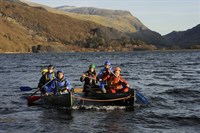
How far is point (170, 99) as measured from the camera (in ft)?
70.2

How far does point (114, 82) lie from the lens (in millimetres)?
18516

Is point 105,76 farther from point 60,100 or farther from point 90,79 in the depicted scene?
point 60,100

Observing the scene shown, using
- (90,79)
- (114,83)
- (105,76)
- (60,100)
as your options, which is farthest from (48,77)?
(114,83)

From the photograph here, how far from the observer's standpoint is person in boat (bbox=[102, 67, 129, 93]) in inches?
720

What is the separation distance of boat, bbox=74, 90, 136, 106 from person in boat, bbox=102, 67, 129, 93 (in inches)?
26.4

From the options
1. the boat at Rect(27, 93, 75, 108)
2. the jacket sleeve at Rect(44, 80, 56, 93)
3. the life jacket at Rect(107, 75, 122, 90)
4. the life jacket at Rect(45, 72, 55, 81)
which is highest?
the life jacket at Rect(45, 72, 55, 81)

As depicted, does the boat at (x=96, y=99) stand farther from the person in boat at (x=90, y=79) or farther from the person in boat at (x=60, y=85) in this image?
the person in boat at (x=90, y=79)

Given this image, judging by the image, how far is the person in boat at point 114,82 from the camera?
1828 centimetres

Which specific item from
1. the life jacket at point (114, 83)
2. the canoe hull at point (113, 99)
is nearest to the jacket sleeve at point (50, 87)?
the canoe hull at point (113, 99)

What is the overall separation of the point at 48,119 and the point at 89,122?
80.8 inches

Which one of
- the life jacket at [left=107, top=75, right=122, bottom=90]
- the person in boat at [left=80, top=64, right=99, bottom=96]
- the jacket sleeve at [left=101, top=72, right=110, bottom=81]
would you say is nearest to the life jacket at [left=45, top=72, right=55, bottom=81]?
the person in boat at [left=80, top=64, right=99, bottom=96]

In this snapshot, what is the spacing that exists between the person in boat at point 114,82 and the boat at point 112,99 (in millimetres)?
670

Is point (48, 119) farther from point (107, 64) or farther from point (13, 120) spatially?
point (107, 64)

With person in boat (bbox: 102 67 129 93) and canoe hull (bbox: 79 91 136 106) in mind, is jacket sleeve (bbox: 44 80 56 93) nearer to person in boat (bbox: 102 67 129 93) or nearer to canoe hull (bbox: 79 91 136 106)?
canoe hull (bbox: 79 91 136 106)
